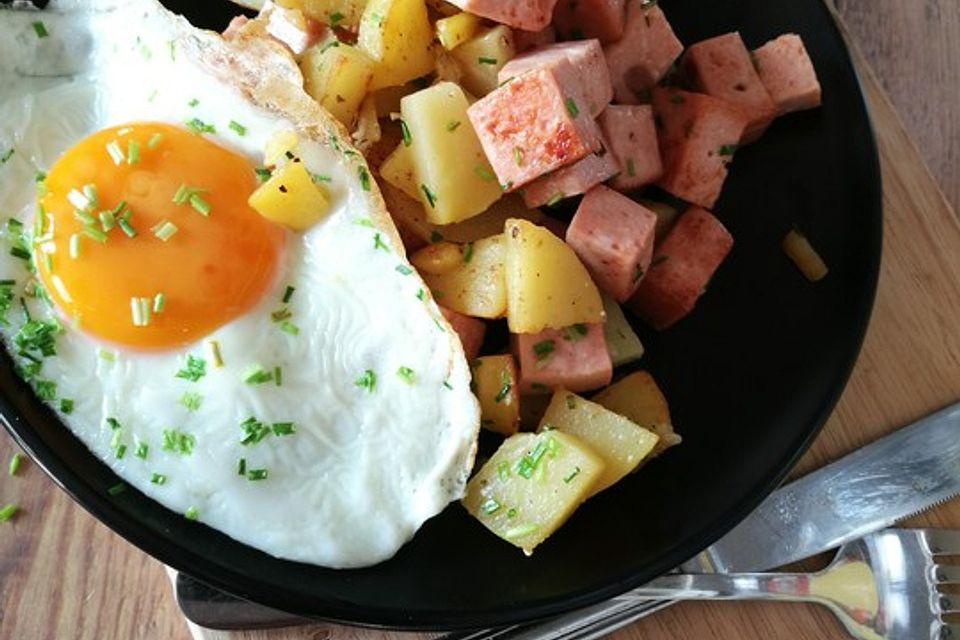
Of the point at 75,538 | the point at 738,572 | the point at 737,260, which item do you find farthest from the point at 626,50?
the point at 75,538

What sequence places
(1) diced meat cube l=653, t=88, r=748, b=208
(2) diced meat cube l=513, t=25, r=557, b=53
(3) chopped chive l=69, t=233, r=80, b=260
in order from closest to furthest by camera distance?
(3) chopped chive l=69, t=233, r=80, b=260 < (2) diced meat cube l=513, t=25, r=557, b=53 < (1) diced meat cube l=653, t=88, r=748, b=208

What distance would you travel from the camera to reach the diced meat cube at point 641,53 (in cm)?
229

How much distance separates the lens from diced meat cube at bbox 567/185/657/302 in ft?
6.88

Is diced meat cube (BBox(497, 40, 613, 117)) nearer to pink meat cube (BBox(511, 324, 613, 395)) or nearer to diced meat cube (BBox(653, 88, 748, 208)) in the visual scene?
diced meat cube (BBox(653, 88, 748, 208))

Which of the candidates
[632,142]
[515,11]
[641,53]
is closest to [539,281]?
[632,142]

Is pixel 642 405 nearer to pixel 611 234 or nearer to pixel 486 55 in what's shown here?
pixel 611 234

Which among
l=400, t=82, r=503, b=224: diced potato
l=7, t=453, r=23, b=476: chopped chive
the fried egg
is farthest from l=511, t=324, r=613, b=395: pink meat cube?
l=7, t=453, r=23, b=476: chopped chive

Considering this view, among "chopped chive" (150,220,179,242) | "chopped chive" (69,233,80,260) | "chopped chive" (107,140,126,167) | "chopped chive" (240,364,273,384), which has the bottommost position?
"chopped chive" (240,364,273,384)

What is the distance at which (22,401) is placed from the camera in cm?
199

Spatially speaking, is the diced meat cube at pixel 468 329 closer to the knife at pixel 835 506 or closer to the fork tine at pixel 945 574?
the knife at pixel 835 506

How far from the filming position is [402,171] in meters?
2.12

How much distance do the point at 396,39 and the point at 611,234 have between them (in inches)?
22.3

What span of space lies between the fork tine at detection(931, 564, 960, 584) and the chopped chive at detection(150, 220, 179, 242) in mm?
1722

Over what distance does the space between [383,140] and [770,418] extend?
39.0 inches
